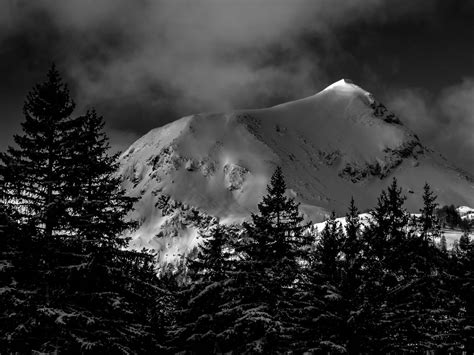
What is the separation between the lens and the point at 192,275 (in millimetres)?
31906

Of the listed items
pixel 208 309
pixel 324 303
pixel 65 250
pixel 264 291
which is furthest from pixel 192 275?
pixel 65 250

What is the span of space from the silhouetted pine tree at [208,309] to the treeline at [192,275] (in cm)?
11

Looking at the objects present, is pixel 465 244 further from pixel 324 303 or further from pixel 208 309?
pixel 208 309

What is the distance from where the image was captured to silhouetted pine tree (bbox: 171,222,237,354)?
2638 cm

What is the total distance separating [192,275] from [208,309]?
2.99m

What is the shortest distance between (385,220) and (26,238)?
21.0 metres

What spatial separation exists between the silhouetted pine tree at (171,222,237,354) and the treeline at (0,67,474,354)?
11 centimetres

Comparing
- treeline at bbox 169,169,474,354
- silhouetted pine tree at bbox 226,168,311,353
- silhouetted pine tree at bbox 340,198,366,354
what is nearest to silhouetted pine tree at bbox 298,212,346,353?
treeline at bbox 169,169,474,354

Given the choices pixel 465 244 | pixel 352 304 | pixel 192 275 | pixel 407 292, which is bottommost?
pixel 352 304

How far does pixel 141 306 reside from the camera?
65.0 ft

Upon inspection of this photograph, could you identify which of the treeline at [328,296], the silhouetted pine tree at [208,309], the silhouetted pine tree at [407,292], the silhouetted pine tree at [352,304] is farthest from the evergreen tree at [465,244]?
the silhouetted pine tree at [208,309]

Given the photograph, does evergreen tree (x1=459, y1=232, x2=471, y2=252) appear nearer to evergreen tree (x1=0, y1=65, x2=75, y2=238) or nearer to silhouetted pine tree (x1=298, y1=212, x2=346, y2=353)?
silhouetted pine tree (x1=298, y1=212, x2=346, y2=353)

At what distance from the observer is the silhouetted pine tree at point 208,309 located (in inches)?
1038

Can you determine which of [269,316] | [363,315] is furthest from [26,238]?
[363,315]
